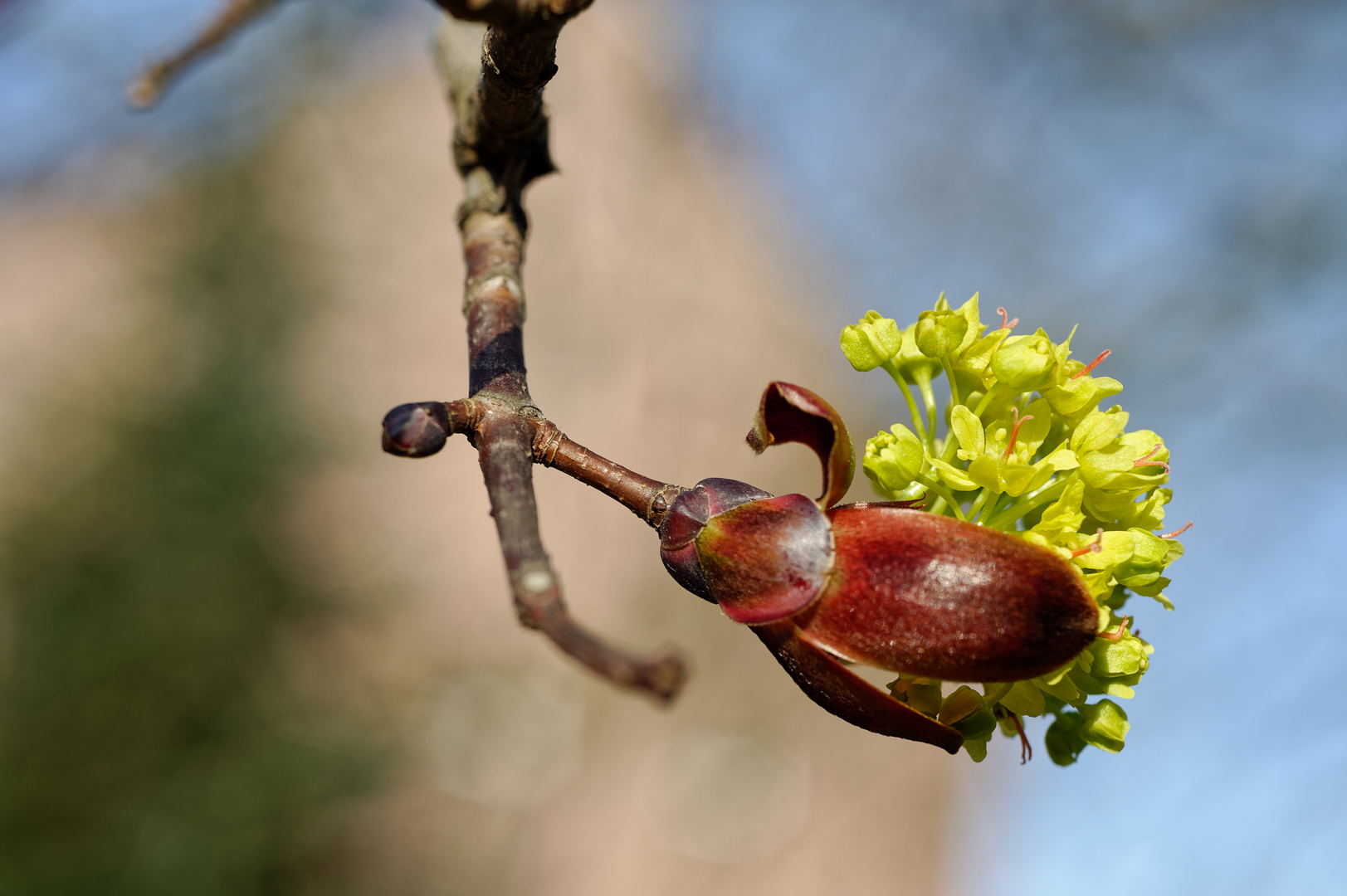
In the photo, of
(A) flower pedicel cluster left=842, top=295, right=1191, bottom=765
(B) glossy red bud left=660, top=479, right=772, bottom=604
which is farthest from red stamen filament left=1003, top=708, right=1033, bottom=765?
(B) glossy red bud left=660, top=479, right=772, bottom=604

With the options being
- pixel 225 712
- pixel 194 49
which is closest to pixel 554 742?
pixel 225 712

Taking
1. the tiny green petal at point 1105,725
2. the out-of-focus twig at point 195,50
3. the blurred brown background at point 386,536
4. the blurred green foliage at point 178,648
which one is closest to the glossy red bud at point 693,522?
the tiny green petal at point 1105,725

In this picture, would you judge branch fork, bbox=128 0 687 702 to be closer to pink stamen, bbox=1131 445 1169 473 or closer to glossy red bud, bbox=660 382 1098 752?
glossy red bud, bbox=660 382 1098 752

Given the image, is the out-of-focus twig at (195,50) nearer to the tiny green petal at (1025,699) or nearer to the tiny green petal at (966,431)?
the tiny green petal at (966,431)

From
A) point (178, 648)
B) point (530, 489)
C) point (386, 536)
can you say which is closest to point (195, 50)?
point (530, 489)

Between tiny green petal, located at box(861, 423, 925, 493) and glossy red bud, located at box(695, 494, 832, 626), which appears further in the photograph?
tiny green petal, located at box(861, 423, 925, 493)

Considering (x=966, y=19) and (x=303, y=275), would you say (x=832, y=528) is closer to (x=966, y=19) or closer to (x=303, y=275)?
(x=966, y=19)
